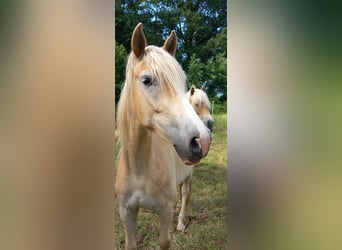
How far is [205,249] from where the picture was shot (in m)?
1.57

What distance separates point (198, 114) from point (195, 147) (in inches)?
6.6

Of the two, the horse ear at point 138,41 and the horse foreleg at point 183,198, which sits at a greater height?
the horse ear at point 138,41

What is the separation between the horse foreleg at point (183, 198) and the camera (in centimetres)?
156

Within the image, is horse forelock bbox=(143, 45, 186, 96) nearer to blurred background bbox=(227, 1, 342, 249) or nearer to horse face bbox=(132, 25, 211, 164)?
horse face bbox=(132, 25, 211, 164)

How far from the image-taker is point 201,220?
1.57 metres

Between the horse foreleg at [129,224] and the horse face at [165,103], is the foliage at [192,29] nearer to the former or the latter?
the horse face at [165,103]

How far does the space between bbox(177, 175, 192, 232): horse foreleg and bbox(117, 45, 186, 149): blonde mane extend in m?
0.32

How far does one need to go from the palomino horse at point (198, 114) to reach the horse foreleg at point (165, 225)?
0.05m

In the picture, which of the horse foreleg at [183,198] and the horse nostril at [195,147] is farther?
the horse foreleg at [183,198]

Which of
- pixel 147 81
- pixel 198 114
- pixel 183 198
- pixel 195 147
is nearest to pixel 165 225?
pixel 183 198

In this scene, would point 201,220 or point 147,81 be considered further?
point 201,220

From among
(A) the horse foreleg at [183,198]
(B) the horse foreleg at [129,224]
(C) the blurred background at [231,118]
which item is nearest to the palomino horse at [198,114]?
(A) the horse foreleg at [183,198]

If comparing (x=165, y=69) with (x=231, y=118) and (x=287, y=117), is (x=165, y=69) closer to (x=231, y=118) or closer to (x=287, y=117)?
(x=231, y=118)

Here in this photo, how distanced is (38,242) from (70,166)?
1.23 ft
